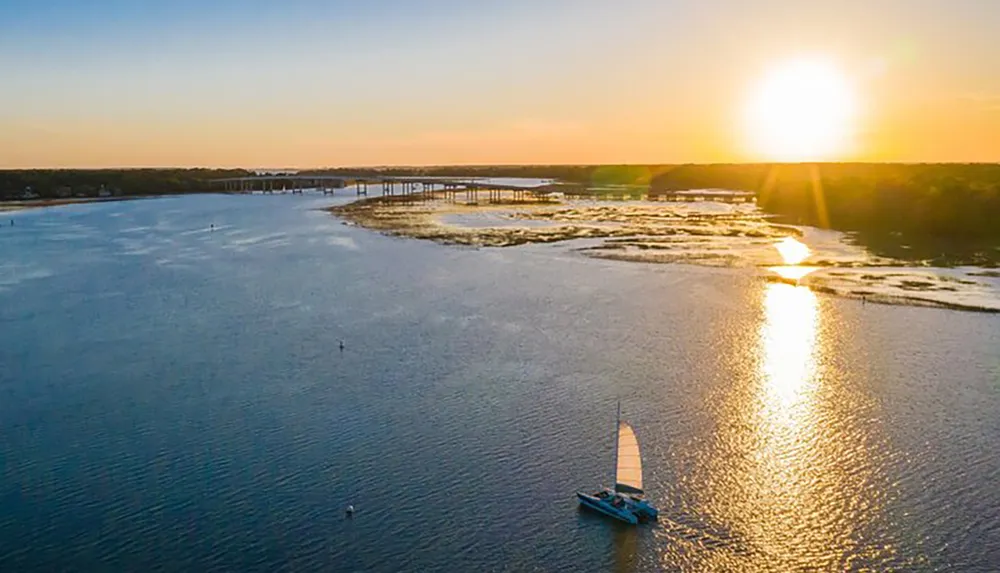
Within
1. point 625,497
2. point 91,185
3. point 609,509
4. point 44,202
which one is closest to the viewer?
point 609,509

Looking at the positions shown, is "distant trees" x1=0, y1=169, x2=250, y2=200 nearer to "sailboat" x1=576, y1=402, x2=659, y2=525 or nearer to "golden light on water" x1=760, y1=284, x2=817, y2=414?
"golden light on water" x1=760, y1=284, x2=817, y2=414

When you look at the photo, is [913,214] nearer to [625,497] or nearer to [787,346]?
[787,346]

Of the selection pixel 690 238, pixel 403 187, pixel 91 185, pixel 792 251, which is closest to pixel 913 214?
pixel 792 251

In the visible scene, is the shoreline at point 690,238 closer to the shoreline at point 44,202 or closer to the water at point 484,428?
the water at point 484,428

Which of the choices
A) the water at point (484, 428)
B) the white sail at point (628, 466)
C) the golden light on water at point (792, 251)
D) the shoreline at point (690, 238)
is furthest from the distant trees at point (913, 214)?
the white sail at point (628, 466)

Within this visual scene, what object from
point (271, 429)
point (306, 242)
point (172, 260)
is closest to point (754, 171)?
point (306, 242)
